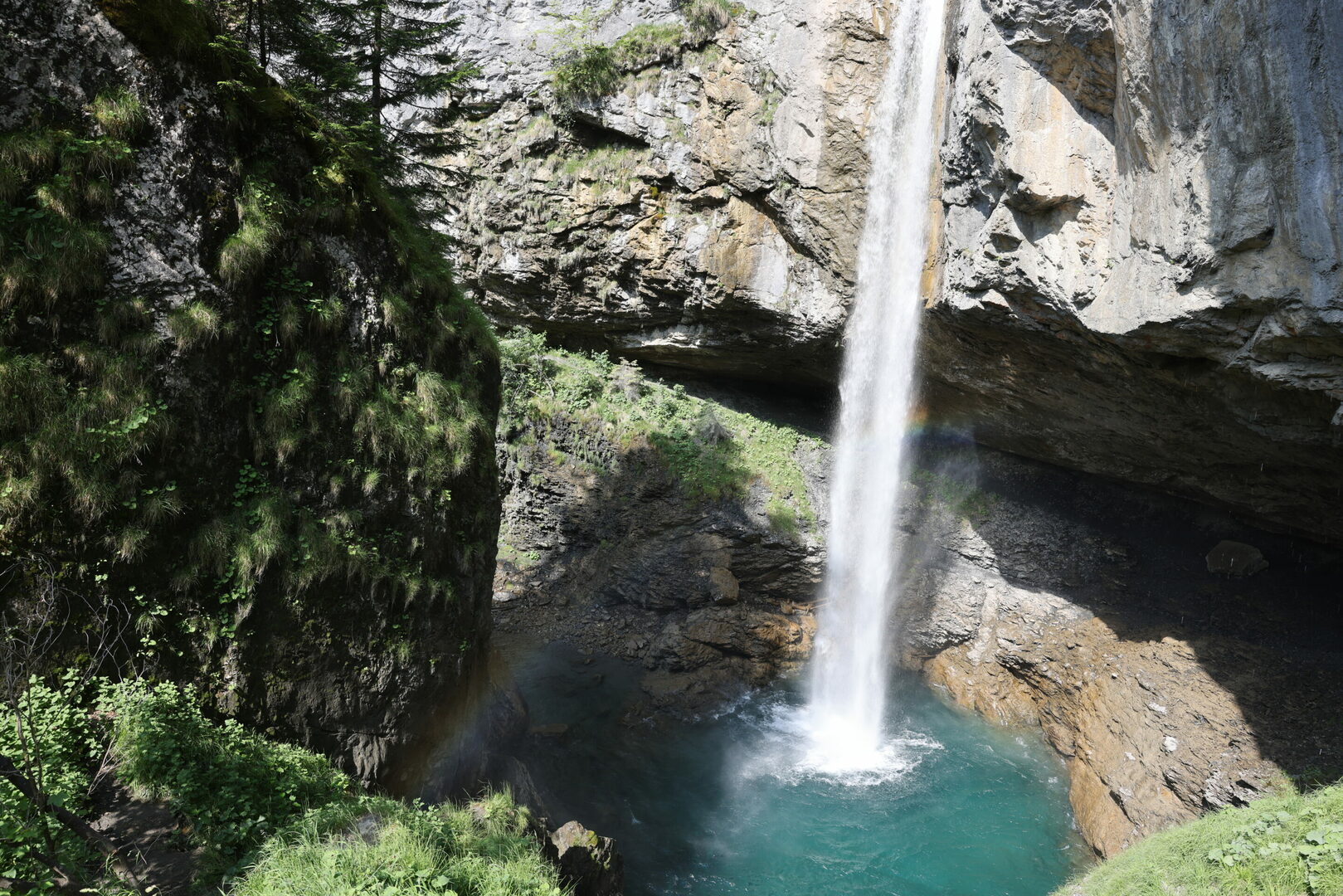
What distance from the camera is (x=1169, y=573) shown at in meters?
14.0

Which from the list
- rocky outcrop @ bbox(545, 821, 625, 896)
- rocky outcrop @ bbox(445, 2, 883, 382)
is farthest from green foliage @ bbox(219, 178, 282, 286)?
rocky outcrop @ bbox(445, 2, 883, 382)

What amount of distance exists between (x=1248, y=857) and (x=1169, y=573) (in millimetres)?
9130

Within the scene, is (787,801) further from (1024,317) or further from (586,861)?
(1024,317)

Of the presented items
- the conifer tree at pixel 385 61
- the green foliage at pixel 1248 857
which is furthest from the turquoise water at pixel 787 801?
the conifer tree at pixel 385 61

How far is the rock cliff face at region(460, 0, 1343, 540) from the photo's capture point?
22.4 ft

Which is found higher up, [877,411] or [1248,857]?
[877,411]

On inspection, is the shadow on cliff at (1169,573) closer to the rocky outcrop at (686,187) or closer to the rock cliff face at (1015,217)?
the rock cliff face at (1015,217)

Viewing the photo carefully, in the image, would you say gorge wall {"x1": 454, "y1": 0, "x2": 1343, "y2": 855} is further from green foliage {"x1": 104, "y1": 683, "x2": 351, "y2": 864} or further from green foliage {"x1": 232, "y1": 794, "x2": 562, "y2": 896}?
green foliage {"x1": 104, "y1": 683, "x2": 351, "y2": 864}

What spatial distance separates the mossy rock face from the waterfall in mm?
8264

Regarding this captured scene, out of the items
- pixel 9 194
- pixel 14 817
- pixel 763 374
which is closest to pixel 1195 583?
pixel 763 374

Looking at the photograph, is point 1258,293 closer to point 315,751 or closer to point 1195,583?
point 1195,583

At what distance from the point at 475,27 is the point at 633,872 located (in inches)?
728

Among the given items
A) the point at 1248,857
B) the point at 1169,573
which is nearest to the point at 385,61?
the point at 1248,857

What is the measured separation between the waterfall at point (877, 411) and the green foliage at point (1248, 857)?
4.82 metres
